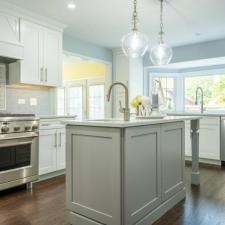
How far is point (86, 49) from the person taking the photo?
514cm

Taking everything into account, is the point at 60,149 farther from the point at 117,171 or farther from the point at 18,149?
the point at 117,171

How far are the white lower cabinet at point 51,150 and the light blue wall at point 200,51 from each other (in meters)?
3.17

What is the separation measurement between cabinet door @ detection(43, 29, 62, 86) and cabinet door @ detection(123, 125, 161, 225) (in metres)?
2.42

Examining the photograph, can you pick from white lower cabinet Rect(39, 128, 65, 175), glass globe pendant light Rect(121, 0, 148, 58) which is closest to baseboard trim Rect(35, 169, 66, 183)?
white lower cabinet Rect(39, 128, 65, 175)

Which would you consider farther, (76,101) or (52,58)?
(76,101)

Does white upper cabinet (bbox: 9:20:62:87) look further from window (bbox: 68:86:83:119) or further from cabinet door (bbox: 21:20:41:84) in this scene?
window (bbox: 68:86:83:119)

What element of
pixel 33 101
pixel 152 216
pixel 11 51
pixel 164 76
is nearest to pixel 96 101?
pixel 164 76

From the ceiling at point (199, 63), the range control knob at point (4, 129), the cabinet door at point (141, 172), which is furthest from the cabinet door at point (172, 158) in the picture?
the ceiling at point (199, 63)

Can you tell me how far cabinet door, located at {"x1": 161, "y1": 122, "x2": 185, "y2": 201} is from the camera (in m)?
2.37

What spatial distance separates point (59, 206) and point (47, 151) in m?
1.14

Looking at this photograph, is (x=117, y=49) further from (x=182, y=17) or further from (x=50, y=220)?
(x=50, y=220)

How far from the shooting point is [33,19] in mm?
3707

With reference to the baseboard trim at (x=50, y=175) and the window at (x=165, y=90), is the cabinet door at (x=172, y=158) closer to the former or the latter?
the baseboard trim at (x=50, y=175)

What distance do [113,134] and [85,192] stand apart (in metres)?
0.61
